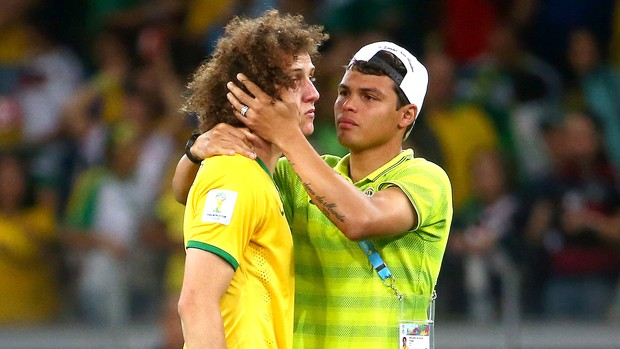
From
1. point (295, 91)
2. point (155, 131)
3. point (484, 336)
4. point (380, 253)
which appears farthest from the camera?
point (155, 131)

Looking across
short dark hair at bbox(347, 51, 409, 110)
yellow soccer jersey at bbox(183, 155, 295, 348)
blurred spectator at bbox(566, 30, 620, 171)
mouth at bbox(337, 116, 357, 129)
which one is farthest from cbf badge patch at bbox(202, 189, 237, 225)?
blurred spectator at bbox(566, 30, 620, 171)

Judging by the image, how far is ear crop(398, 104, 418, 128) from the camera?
157 inches

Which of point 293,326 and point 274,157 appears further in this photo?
point 293,326

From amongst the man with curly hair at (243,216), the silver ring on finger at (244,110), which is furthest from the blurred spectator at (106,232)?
the silver ring on finger at (244,110)

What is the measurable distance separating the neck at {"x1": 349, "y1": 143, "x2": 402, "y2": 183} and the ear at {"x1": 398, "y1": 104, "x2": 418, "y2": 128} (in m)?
0.09

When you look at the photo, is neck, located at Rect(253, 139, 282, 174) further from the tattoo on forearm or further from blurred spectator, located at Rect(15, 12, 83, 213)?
blurred spectator, located at Rect(15, 12, 83, 213)

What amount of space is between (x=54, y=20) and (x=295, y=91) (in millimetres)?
6094

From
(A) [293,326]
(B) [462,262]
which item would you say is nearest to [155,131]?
(B) [462,262]

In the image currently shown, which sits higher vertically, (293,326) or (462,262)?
(462,262)

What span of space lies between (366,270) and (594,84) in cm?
473

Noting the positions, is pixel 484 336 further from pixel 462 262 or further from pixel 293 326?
pixel 293 326

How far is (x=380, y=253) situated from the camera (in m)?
3.83

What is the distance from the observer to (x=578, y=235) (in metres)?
6.90

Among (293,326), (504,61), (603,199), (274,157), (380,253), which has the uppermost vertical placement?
(504,61)
